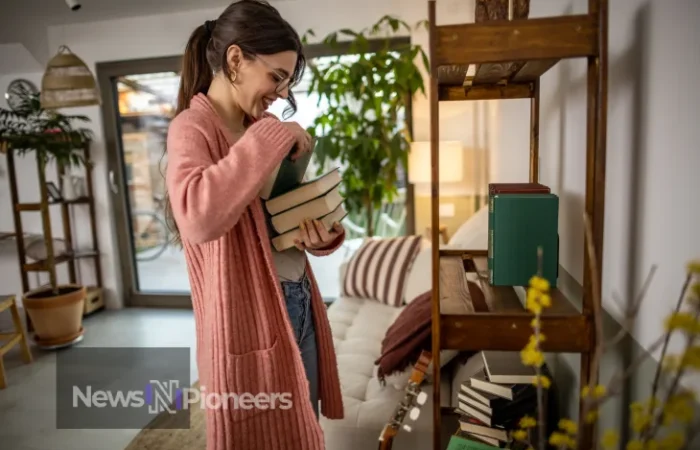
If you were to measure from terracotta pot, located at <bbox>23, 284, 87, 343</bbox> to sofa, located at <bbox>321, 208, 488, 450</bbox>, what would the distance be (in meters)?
1.79

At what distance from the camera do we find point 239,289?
3.14ft

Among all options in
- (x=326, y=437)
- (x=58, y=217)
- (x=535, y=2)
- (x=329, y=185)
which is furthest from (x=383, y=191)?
(x=58, y=217)

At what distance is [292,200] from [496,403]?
740 millimetres

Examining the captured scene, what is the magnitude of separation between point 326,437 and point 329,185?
0.84 m

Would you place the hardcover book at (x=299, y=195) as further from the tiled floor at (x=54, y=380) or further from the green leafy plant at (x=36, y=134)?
the green leafy plant at (x=36, y=134)

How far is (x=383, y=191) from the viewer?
310 centimetres

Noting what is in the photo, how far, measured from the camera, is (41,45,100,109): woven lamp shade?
A: 2986 mm

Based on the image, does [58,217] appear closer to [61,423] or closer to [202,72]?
[61,423]

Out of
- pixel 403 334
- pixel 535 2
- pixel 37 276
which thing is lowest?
pixel 37 276

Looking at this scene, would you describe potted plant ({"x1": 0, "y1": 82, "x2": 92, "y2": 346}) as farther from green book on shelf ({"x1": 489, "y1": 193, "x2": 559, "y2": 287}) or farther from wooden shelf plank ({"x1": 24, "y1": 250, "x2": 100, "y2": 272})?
green book on shelf ({"x1": 489, "y1": 193, "x2": 559, "y2": 287})

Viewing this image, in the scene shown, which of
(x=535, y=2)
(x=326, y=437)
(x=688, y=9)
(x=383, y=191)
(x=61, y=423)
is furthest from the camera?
(x=383, y=191)

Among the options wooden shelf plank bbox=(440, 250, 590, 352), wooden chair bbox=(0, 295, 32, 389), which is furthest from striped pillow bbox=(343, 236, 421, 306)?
wooden chair bbox=(0, 295, 32, 389)

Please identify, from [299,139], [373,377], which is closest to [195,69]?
[299,139]

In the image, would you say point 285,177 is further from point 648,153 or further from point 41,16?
point 41,16
